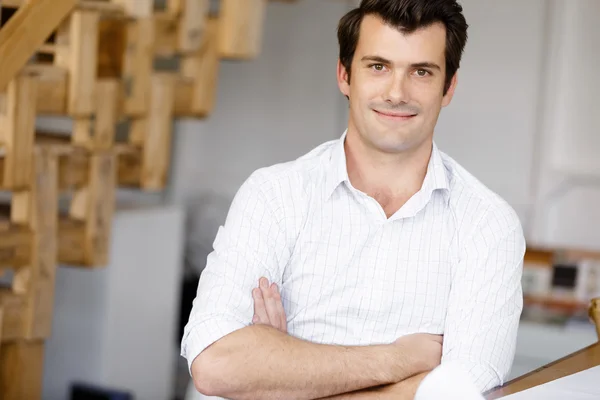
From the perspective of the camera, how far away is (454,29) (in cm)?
223

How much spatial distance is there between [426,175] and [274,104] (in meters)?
3.18

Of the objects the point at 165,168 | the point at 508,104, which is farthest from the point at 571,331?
the point at 165,168

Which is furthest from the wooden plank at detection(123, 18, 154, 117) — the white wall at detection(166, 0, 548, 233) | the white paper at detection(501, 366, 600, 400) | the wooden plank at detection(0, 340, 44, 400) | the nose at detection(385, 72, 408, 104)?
the white paper at detection(501, 366, 600, 400)

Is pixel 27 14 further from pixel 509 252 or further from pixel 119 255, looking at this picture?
pixel 509 252

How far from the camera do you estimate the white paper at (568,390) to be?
1791 mm

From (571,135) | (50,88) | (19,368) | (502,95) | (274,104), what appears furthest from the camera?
(274,104)

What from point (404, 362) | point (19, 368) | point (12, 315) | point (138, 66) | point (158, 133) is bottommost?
point (19, 368)

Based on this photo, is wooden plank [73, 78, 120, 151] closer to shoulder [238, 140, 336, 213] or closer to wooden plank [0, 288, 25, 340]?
wooden plank [0, 288, 25, 340]

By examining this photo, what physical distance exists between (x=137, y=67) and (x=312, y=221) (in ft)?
4.86

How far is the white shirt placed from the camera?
2133 millimetres

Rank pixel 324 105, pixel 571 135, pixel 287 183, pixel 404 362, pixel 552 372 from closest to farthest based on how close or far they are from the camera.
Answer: pixel 552 372 < pixel 404 362 < pixel 287 183 < pixel 571 135 < pixel 324 105

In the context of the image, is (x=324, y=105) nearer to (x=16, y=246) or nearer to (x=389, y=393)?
(x=16, y=246)

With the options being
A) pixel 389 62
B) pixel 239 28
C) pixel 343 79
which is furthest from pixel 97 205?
pixel 389 62

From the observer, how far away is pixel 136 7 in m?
3.35
